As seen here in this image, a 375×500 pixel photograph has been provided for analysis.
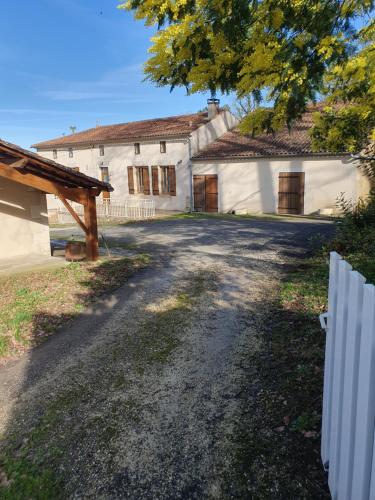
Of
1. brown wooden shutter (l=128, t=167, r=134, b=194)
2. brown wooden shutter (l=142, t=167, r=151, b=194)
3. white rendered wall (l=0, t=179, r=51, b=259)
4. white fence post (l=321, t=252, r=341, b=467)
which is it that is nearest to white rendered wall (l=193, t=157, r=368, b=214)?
brown wooden shutter (l=142, t=167, r=151, b=194)

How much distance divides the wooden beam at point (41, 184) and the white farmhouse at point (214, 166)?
1271cm

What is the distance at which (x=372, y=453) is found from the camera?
1939mm

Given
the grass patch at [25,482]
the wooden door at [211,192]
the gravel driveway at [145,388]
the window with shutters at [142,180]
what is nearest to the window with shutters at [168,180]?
the window with shutters at [142,180]

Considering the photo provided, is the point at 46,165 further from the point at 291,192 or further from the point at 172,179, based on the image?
the point at 172,179

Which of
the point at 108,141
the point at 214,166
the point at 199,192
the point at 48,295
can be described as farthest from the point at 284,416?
the point at 108,141

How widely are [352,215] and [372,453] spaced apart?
356 inches

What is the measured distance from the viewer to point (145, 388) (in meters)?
4.34

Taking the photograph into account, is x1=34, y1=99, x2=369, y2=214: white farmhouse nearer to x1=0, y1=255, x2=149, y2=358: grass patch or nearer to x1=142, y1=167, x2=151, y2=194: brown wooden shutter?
x1=142, y1=167, x2=151, y2=194: brown wooden shutter

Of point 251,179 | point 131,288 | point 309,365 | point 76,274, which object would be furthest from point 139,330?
point 251,179

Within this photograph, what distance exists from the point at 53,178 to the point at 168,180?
52.3ft

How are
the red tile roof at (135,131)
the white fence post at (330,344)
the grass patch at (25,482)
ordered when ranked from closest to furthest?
the white fence post at (330,344), the grass patch at (25,482), the red tile roof at (135,131)

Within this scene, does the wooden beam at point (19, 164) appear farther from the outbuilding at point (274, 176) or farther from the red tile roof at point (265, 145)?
the red tile roof at point (265, 145)

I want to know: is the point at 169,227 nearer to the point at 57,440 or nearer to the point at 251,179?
the point at 251,179

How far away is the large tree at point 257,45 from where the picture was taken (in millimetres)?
4504
